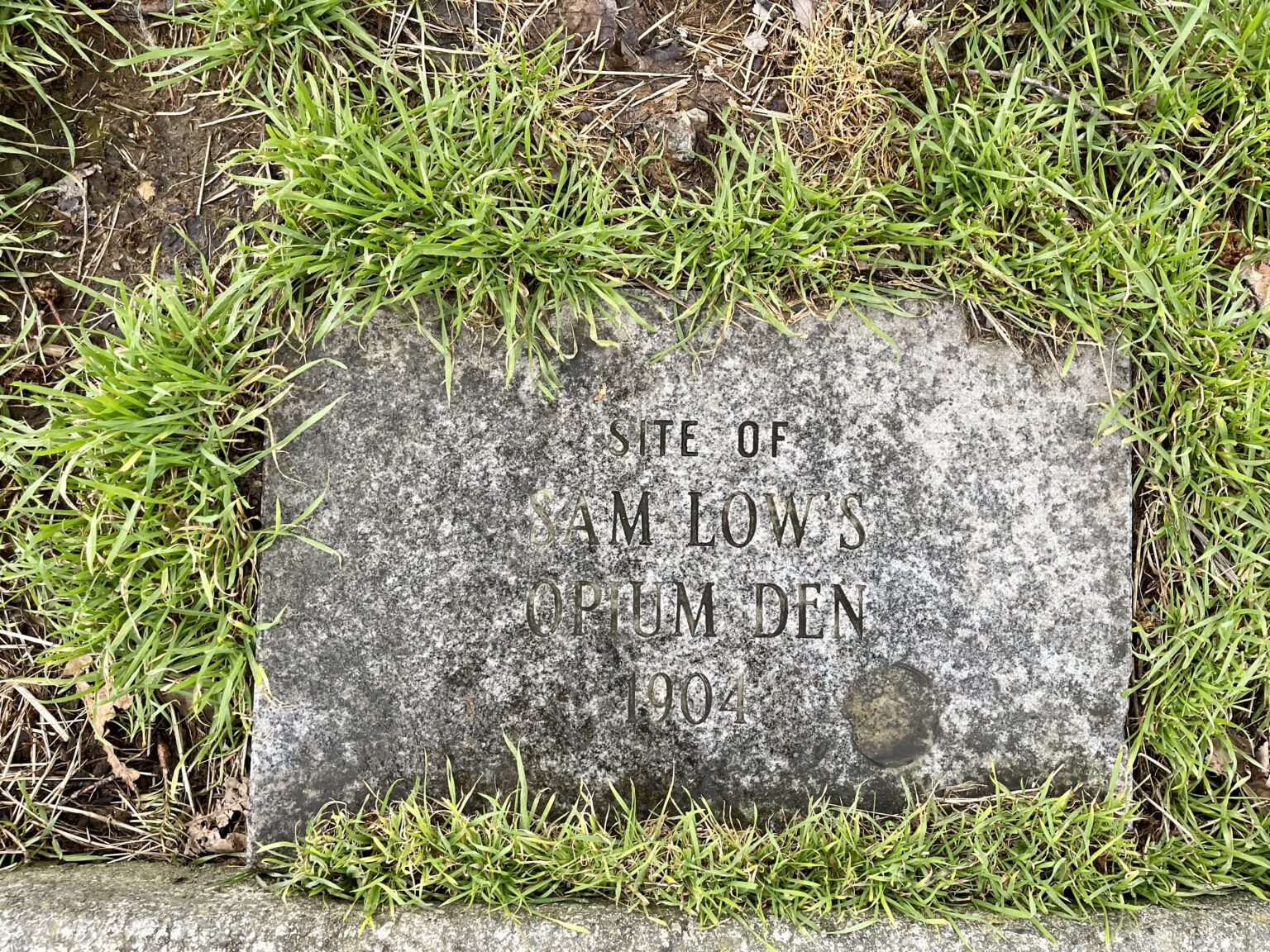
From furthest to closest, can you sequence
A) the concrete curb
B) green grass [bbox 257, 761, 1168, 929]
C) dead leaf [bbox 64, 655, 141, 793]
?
1. dead leaf [bbox 64, 655, 141, 793]
2. green grass [bbox 257, 761, 1168, 929]
3. the concrete curb

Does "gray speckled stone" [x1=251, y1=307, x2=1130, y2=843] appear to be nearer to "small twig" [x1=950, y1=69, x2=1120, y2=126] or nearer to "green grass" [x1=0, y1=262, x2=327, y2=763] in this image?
"green grass" [x1=0, y1=262, x2=327, y2=763]

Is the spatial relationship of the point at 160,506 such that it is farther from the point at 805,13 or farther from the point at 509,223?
the point at 805,13

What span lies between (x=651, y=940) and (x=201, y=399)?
1503mm

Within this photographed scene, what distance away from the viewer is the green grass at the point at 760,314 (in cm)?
183

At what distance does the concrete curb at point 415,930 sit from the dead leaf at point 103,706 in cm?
23

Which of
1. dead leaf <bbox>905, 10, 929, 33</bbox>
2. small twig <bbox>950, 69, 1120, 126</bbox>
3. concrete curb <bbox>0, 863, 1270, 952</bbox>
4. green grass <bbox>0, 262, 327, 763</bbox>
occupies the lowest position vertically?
concrete curb <bbox>0, 863, 1270, 952</bbox>

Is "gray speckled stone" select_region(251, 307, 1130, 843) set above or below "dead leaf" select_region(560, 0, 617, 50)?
below

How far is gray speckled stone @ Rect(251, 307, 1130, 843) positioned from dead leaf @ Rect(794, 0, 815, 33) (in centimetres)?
78

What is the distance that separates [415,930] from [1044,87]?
2.33 m

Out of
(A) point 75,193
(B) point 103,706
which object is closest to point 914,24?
Result: (A) point 75,193

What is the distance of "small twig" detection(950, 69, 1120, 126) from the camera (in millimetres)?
1963

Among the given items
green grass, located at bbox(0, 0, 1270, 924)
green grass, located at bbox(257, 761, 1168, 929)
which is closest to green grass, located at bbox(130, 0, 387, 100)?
green grass, located at bbox(0, 0, 1270, 924)

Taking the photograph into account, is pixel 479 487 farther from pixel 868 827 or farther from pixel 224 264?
pixel 868 827

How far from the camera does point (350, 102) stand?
1.97 meters
